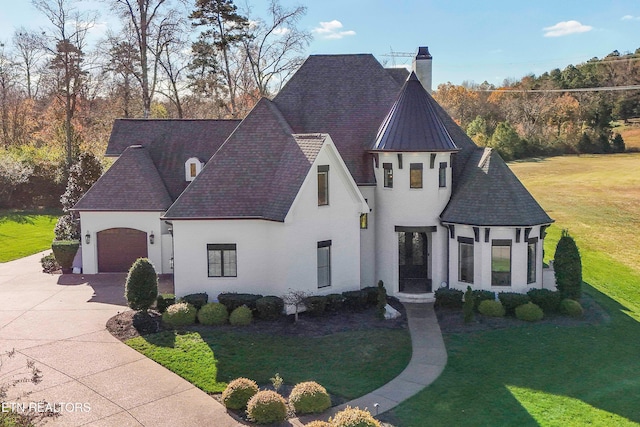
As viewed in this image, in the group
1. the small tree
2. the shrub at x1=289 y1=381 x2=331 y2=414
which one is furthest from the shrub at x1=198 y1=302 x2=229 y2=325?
the small tree

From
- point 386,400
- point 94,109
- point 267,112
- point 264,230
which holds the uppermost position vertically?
point 94,109

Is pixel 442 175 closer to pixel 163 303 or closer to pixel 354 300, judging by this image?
pixel 354 300

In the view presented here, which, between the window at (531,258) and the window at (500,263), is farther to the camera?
the window at (531,258)

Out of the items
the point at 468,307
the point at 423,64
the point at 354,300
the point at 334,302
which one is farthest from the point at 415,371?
the point at 423,64

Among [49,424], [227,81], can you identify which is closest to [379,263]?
[49,424]

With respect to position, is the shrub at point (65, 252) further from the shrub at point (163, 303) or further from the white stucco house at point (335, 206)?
the shrub at point (163, 303)

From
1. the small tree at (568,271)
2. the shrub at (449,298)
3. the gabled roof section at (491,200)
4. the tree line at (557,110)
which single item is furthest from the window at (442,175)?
the tree line at (557,110)

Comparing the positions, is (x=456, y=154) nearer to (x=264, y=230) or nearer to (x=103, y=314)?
(x=264, y=230)
